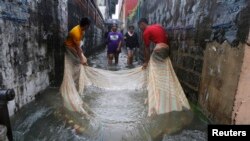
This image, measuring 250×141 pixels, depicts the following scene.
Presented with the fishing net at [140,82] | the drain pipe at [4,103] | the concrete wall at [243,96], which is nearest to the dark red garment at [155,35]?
the fishing net at [140,82]

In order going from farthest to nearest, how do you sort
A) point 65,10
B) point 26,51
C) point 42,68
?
point 65,10, point 42,68, point 26,51

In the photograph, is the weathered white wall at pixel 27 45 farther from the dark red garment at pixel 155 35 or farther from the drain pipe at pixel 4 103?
the dark red garment at pixel 155 35

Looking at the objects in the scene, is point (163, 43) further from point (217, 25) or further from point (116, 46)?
point (116, 46)

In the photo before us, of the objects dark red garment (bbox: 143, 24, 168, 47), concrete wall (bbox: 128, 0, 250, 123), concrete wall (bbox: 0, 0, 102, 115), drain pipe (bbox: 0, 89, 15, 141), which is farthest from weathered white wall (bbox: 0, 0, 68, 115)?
concrete wall (bbox: 128, 0, 250, 123)

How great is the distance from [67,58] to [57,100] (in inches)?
32.4

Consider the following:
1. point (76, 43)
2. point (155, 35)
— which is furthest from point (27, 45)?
point (155, 35)

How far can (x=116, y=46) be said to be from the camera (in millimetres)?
8742

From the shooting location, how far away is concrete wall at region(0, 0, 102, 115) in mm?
3168

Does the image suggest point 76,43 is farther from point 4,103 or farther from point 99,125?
point 4,103

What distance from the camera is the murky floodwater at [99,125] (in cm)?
297

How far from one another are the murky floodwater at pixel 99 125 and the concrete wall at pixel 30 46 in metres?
0.30

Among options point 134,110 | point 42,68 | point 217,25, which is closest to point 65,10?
point 42,68

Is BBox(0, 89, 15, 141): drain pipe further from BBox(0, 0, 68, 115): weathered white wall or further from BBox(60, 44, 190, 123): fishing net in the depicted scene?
BBox(60, 44, 190, 123): fishing net

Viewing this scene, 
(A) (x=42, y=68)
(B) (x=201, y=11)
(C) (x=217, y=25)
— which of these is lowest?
(A) (x=42, y=68)
